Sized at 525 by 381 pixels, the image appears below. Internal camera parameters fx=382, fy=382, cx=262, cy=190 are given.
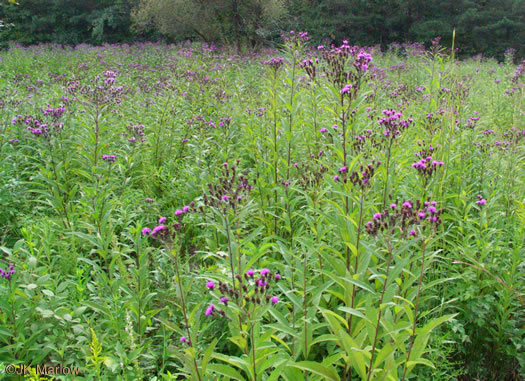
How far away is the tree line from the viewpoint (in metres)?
23.2

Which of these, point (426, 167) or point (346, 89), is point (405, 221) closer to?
point (426, 167)

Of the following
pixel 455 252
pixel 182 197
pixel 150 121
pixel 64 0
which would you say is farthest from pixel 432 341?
pixel 64 0

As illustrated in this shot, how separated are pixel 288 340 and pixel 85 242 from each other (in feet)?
6.85

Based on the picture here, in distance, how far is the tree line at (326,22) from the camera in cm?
2319

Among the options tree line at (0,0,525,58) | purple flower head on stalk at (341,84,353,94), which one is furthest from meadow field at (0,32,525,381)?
tree line at (0,0,525,58)

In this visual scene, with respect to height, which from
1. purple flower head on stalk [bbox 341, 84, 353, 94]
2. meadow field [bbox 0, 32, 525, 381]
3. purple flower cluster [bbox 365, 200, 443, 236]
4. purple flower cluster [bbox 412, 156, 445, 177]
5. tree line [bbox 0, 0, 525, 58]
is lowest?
meadow field [bbox 0, 32, 525, 381]

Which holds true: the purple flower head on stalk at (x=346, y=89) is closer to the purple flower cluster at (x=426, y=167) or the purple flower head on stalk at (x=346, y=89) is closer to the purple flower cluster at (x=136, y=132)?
the purple flower cluster at (x=426, y=167)

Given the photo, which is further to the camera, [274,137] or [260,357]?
[274,137]

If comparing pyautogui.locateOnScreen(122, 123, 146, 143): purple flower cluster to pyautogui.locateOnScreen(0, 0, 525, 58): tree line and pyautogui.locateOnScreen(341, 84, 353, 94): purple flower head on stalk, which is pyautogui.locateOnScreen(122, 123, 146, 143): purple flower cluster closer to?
pyautogui.locateOnScreen(341, 84, 353, 94): purple flower head on stalk

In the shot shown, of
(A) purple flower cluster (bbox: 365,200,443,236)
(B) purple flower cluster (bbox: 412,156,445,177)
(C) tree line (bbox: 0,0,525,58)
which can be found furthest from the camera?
(C) tree line (bbox: 0,0,525,58)

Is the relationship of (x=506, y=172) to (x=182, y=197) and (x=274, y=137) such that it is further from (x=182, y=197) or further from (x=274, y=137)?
(x=182, y=197)

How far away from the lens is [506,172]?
3461 mm

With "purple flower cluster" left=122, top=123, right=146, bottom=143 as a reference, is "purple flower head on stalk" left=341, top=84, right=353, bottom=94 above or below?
above

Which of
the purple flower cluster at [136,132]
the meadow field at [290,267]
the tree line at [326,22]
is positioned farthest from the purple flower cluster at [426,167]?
the tree line at [326,22]
